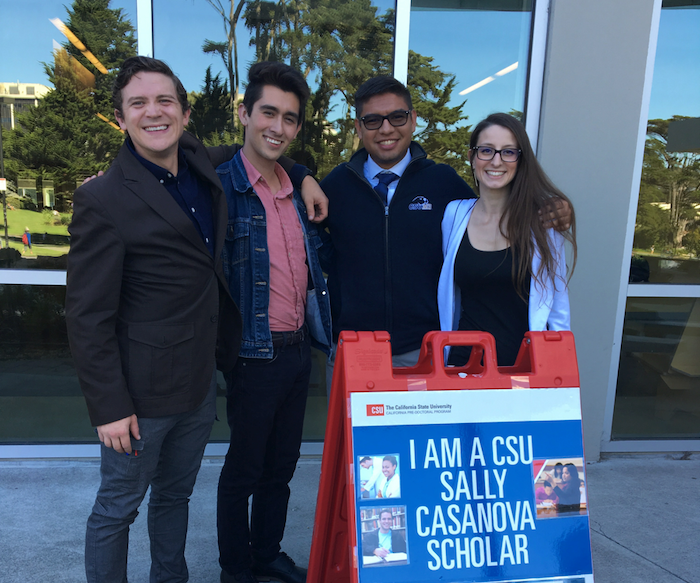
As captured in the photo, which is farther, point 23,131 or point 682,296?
point 682,296

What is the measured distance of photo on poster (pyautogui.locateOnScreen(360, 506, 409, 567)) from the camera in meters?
1.40

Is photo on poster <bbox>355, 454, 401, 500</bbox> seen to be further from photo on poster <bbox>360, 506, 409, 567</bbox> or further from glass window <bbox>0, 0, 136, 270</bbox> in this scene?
glass window <bbox>0, 0, 136, 270</bbox>

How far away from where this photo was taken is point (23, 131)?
333 centimetres

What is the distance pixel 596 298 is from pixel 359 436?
7.85ft

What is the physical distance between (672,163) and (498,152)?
94.9 inches

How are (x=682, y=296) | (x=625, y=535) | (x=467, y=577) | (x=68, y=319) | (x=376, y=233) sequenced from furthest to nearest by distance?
(x=682, y=296), (x=625, y=535), (x=376, y=233), (x=68, y=319), (x=467, y=577)

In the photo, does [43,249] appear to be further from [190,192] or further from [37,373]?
[190,192]

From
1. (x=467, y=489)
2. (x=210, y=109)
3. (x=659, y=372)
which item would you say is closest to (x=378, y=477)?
(x=467, y=489)

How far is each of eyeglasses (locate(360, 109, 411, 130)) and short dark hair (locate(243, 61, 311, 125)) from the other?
1.02ft

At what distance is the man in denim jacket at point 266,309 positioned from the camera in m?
1.92

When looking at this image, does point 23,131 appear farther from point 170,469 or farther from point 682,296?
point 682,296

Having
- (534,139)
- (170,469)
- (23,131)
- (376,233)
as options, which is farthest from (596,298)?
(23,131)

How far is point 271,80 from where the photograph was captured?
1915mm

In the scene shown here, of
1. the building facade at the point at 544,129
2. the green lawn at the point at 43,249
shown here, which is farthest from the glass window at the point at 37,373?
the green lawn at the point at 43,249
